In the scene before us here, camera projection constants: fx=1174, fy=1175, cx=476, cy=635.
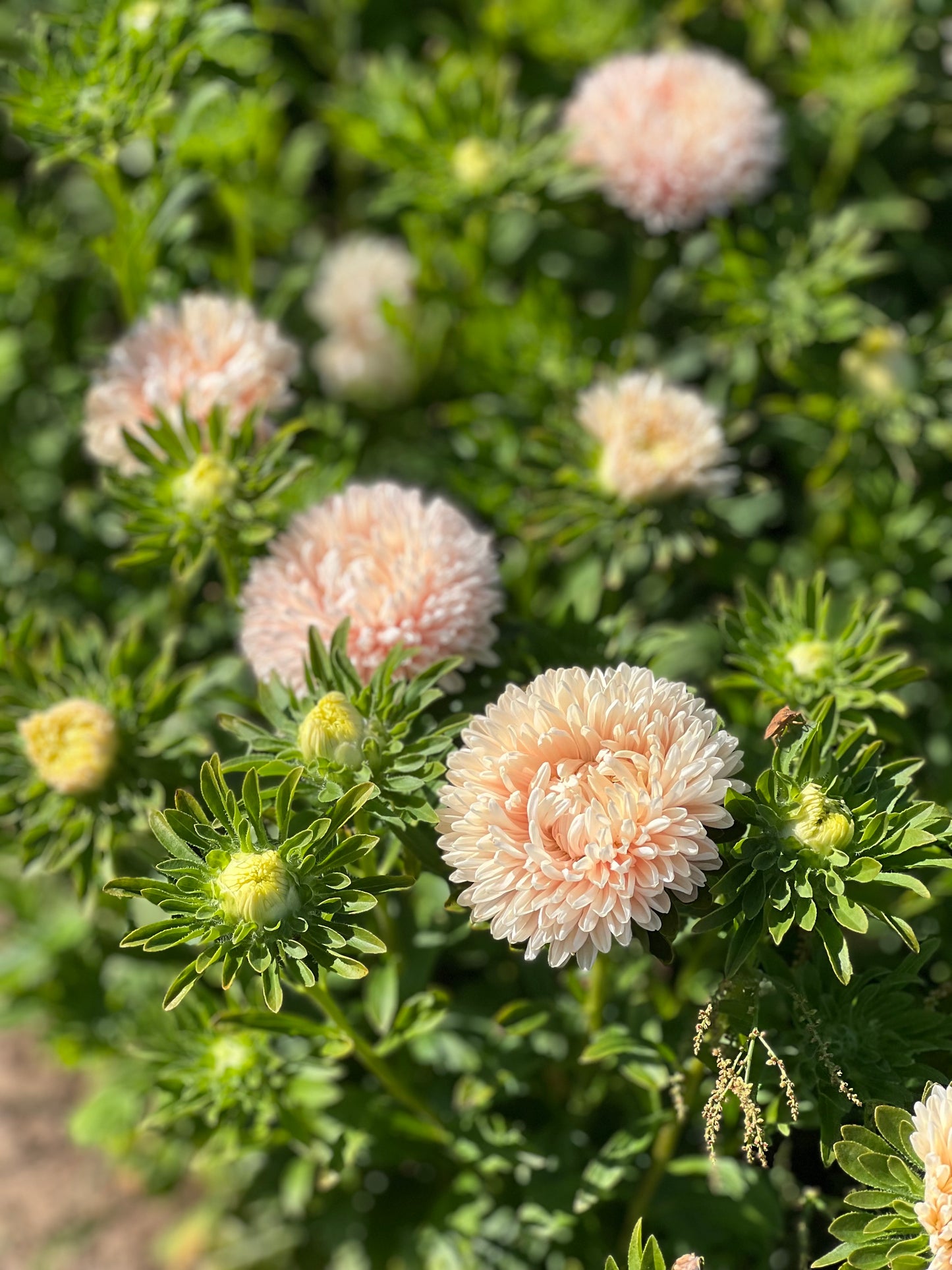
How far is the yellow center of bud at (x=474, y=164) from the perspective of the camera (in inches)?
76.4

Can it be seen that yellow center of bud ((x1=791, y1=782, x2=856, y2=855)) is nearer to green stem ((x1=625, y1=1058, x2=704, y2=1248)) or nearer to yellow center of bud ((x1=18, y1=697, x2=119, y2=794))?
green stem ((x1=625, y1=1058, x2=704, y2=1248))

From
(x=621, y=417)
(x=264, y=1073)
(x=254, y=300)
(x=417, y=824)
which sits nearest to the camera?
(x=417, y=824)

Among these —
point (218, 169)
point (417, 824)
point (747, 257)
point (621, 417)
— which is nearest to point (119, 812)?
point (417, 824)

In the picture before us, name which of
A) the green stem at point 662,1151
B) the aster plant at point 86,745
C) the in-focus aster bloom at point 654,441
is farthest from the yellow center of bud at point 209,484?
the green stem at point 662,1151

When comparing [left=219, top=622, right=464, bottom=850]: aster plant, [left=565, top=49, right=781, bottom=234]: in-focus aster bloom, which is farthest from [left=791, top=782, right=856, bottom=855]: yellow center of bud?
[left=565, top=49, right=781, bottom=234]: in-focus aster bloom

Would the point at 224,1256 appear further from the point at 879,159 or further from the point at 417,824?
the point at 879,159

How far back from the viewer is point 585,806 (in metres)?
1.06

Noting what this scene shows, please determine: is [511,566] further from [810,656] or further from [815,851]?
[815,851]

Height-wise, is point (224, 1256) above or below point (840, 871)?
below

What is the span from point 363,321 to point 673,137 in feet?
2.37

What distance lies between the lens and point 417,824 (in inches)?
48.4

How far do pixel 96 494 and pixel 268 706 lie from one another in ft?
3.53

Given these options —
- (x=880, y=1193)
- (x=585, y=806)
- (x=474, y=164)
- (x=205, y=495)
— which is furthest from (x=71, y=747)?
(x=474, y=164)

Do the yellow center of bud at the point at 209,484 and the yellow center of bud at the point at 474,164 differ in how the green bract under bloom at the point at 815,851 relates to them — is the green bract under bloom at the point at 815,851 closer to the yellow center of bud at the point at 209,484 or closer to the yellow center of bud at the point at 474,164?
the yellow center of bud at the point at 209,484
